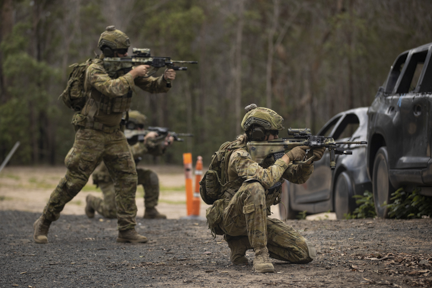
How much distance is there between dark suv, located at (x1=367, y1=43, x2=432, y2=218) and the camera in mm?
5762

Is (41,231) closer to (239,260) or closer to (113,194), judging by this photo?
(113,194)

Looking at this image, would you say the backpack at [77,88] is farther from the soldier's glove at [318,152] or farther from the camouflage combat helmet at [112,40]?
the soldier's glove at [318,152]

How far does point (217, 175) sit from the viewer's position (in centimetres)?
485

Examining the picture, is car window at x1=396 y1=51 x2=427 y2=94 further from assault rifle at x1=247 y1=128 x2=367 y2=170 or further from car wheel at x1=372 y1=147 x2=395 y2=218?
assault rifle at x1=247 y1=128 x2=367 y2=170

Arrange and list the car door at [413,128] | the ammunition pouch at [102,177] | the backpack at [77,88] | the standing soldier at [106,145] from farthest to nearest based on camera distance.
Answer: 1. the ammunition pouch at [102,177]
2. the backpack at [77,88]
3. the standing soldier at [106,145]
4. the car door at [413,128]

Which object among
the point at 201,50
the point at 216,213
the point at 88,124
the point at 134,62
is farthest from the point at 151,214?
the point at 201,50

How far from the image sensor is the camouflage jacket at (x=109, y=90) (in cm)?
607

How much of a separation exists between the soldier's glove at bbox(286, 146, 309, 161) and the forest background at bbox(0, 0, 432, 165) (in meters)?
15.2

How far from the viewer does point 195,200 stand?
391 inches

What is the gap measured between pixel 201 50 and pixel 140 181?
27.2m

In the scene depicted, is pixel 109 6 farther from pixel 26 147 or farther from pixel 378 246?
pixel 378 246

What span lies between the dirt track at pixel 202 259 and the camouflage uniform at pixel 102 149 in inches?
20.0

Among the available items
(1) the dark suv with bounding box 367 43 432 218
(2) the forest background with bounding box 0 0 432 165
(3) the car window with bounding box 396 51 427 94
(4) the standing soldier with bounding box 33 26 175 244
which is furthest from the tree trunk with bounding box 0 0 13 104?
(3) the car window with bounding box 396 51 427 94

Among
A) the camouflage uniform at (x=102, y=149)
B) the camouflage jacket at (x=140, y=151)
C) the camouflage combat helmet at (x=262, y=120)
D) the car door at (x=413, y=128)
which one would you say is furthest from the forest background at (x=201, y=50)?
the camouflage combat helmet at (x=262, y=120)
